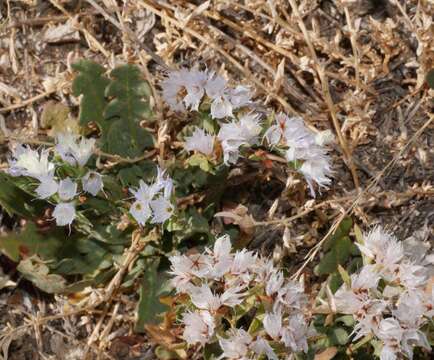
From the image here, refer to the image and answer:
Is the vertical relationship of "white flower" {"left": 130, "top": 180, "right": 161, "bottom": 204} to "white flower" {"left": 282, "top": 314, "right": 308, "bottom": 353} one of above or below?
above

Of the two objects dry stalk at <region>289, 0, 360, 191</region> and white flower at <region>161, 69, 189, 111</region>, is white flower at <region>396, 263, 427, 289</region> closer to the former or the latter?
dry stalk at <region>289, 0, 360, 191</region>

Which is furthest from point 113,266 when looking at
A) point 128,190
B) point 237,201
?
point 237,201

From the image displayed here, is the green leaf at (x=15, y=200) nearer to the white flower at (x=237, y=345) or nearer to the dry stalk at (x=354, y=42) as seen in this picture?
the white flower at (x=237, y=345)

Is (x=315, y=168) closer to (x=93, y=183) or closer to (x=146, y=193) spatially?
(x=146, y=193)

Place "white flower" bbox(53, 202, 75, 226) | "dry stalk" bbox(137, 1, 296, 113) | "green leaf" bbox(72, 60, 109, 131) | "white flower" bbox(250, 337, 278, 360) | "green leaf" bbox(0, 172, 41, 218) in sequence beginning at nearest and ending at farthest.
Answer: "white flower" bbox(250, 337, 278, 360) → "white flower" bbox(53, 202, 75, 226) → "green leaf" bbox(0, 172, 41, 218) → "green leaf" bbox(72, 60, 109, 131) → "dry stalk" bbox(137, 1, 296, 113)

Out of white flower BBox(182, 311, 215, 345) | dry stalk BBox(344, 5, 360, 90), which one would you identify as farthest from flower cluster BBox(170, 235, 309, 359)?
dry stalk BBox(344, 5, 360, 90)

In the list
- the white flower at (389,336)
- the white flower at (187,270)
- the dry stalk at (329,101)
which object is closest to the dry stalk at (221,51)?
the dry stalk at (329,101)

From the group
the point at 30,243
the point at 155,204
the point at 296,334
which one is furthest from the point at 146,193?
the point at 296,334
